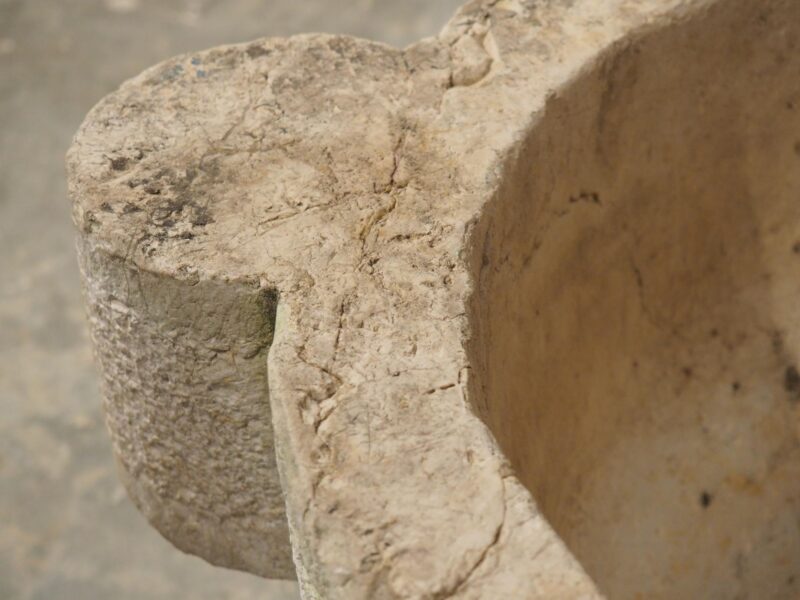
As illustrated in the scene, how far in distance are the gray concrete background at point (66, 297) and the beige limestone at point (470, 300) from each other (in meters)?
1.04

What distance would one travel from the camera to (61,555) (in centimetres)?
281

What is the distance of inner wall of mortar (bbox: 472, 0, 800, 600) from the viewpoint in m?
1.74

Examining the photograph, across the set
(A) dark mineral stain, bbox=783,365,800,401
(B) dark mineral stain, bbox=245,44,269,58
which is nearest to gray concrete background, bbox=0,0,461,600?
(A) dark mineral stain, bbox=783,365,800,401

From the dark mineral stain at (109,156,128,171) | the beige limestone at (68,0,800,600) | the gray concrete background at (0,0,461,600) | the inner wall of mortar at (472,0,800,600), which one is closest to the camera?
the beige limestone at (68,0,800,600)

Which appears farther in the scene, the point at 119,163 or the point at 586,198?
the point at 586,198

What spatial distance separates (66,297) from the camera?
3.36m

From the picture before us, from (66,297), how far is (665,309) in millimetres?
1923

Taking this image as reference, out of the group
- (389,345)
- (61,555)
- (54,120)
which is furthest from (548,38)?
(54,120)

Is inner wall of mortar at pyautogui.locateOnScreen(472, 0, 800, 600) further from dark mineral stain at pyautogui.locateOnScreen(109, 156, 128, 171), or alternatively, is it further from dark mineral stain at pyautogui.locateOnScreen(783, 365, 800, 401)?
dark mineral stain at pyautogui.locateOnScreen(109, 156, 128, 171)

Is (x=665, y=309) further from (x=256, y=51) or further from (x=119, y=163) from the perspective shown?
(x=119, y=163)

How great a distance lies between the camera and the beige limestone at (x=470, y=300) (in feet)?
4.11

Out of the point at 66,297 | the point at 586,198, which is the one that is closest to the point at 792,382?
the point at 586,198

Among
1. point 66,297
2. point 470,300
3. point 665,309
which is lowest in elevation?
point 470,300

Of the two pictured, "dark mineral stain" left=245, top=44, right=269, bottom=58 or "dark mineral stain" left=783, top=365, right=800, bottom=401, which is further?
"dark mineral stain" left=783, top=365, right=800, bottom=401
